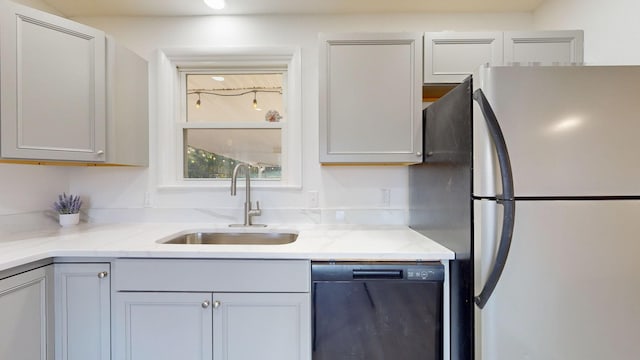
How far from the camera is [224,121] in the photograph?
6.81 ft

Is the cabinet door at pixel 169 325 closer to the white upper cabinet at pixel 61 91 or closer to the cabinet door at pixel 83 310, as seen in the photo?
the cabinet door at pixel 83 310

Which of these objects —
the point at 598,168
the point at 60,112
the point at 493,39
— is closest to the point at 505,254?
the point at 598,168

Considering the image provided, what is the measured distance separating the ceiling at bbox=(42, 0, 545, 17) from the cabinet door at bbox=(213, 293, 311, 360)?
1.79m

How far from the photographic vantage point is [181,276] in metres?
1.28

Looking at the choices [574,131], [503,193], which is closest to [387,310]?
[503,193]

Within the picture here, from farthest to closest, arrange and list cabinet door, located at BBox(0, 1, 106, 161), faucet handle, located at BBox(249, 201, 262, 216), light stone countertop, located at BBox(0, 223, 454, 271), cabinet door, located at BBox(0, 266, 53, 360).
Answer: faucet handle, located at BBox(249, 201, 262, 216)
cabinet door, located at BBox(0, 1, 106, 161)
light stone countertop, located at BBox(0, 223, 454, 271)
cabinet door, located at BBox(0, 266, 53, 360)

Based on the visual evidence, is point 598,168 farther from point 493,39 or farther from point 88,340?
point 88,340

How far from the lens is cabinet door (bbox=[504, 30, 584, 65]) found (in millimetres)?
1593

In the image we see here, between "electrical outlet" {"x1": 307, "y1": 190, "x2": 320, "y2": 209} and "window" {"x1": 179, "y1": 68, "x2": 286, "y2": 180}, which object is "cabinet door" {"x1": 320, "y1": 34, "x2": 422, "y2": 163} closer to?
"electrical outlet" {"x1": 307, "y1": 190, "x2": 320, "y2": 209}

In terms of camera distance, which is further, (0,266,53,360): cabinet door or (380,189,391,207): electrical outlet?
(380,189,391,207): electrical outlet

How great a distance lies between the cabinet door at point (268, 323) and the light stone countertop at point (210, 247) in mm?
194

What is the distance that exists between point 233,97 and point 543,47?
201cm

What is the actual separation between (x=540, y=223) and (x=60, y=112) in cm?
232

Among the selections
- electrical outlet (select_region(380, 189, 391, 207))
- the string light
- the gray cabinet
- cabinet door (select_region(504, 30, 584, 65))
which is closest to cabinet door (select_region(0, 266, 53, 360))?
the gray cabinet
